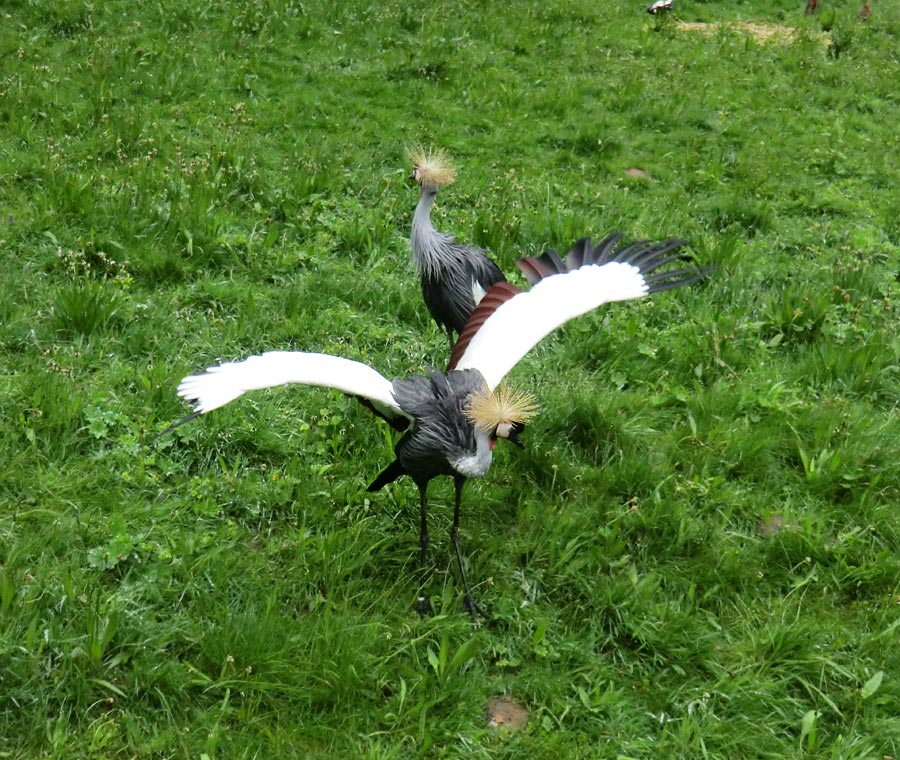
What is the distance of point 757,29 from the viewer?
33.8 feet

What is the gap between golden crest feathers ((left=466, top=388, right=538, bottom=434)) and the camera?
2940 mm

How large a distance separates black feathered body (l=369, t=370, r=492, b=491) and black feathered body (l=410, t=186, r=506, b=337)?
115 cm

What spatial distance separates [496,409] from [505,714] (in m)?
1.07

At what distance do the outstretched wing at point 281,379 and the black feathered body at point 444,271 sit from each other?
1298 mm

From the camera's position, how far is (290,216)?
560 centimetres

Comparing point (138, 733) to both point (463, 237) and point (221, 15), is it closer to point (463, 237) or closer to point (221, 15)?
point (463, 237)

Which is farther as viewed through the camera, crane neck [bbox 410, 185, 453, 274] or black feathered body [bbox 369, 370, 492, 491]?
crane neck [bbox 410, 185, 453, 274]

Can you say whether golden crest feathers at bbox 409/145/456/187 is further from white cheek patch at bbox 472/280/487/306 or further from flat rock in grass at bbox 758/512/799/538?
flat rock in grass at bbox 758/512/799/538

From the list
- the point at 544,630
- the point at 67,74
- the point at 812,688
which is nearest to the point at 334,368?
the point at 544,630

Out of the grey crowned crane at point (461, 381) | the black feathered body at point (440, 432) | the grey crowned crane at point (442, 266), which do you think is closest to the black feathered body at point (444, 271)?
the grey crowned crane at point (442, 266)

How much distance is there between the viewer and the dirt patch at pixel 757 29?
988 cm

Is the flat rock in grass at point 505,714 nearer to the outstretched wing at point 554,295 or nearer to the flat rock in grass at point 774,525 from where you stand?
the outstretched wing at point 554,295

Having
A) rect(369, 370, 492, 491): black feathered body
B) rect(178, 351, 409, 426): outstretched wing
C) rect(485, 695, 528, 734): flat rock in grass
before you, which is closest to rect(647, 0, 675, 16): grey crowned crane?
rect(369, 370, 492, 491): black feathered body

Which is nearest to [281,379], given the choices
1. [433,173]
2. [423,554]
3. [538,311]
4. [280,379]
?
[280,379]
